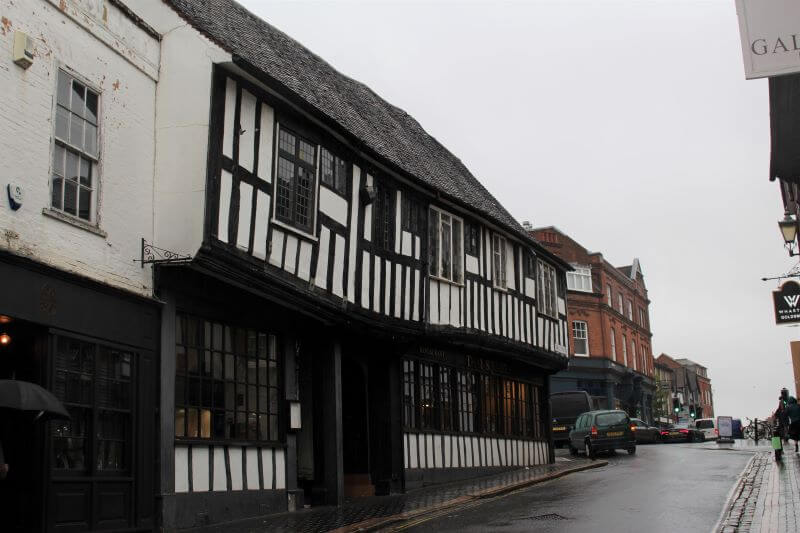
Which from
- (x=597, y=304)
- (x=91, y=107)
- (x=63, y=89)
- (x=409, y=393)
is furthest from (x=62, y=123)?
(x=597, y=304)

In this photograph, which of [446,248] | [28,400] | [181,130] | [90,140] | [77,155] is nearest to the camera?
[28,400]

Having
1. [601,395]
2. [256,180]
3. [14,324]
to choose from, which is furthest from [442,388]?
[601,395]

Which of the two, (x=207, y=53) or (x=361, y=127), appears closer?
(x=207, y=53)

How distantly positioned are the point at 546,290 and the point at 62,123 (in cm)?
1787

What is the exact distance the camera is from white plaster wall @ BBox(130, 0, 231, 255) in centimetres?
1284

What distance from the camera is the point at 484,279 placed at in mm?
22641

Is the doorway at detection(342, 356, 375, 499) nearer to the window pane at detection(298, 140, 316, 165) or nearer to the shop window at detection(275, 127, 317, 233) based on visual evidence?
the shop window at detection(275, 127, 317, 233)

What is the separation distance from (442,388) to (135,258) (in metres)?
10.4

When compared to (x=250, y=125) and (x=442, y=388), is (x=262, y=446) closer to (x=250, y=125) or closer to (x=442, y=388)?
(x=250, y=125)

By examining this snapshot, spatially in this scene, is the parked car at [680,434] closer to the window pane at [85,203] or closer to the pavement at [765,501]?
the pavement at [765,501]

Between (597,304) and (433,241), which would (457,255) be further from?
(597,304)

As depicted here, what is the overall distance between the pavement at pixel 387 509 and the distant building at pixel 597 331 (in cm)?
3065

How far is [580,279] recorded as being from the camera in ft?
174

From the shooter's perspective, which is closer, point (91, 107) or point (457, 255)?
point (91, 107)
